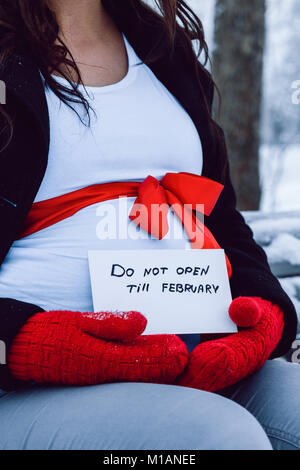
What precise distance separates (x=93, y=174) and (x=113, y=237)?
13 cm

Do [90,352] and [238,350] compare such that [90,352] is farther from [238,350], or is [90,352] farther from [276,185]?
[276,185]

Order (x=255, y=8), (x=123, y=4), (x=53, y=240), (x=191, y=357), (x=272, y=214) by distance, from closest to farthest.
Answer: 1. (x=191, y=357)
2. (x=53, y=240)
3. (x=123, y=4)
4. (x=272, y=214)
5. (x=255, y=8)

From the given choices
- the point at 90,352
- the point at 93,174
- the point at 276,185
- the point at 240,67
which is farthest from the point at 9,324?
the point at 276,185

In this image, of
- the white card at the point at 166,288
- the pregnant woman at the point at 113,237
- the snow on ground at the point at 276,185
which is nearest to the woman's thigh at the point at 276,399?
the pregnant woman at the point at 113,237

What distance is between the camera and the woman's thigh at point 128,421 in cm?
83

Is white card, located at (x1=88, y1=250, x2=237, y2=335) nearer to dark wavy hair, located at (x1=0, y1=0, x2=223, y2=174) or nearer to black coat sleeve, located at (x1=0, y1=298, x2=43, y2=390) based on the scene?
black coat sleeve, located at (x1=0, y1=298, x2=43, y2=390)

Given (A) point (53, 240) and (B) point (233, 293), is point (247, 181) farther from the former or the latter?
(A) point (53, 240)

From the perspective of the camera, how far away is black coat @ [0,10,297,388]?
1.08 metres

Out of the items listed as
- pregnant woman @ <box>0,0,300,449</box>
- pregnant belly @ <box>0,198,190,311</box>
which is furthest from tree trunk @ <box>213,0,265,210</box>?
pregnant belly @ <box>0,198,190,311</box>

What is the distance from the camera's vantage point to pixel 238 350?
3.35ft

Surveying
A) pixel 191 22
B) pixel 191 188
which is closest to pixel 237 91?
pixel 191 22

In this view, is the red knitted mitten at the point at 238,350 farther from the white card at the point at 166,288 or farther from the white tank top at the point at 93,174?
the white tank top at the point at 93,174

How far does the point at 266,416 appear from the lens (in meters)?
1.04

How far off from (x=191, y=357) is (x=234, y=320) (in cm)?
13
